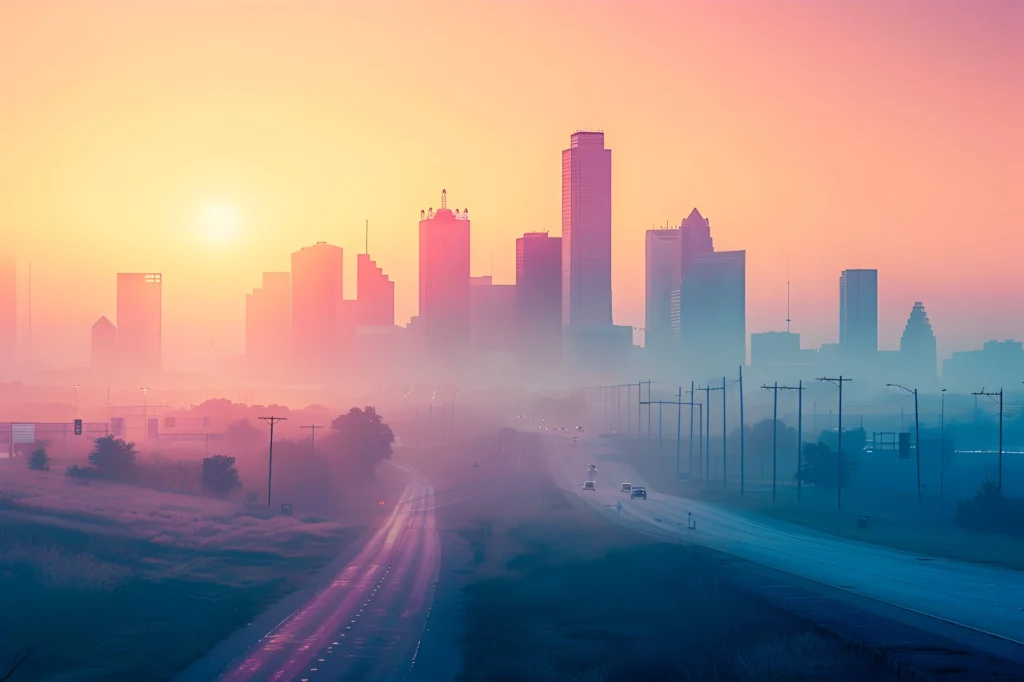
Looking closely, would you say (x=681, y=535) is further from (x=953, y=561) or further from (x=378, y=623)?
(x=378, y=623)

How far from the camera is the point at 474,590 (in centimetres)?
7831

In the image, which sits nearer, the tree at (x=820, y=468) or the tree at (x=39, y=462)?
the tree at (x=820, y=468)

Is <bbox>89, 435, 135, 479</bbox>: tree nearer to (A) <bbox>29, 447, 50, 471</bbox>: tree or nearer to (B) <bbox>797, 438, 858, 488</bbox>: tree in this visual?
(A) <bbox>29, 447, 50, 471</bbox>: tree

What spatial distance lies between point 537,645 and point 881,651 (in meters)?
17.9

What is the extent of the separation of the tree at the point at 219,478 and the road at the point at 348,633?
62.6 meters

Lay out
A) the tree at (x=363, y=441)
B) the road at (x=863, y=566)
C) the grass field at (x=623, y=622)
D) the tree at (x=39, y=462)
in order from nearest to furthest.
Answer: the grass field at (x=623, y=622)
the road at (x=863, y=566)
the tree at (x=39, y=462)
the tree at (x=363, y=441)

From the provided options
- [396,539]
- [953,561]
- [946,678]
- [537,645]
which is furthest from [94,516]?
[946,678]

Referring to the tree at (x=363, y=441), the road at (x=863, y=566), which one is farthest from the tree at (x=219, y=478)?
the road at (x=863, y=566)

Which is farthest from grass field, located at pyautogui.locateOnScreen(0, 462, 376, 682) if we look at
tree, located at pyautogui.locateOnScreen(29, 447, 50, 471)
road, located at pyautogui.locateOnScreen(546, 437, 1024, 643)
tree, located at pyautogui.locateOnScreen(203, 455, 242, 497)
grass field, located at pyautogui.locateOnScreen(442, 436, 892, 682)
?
tree, located at pyautogui.locateOnScreen(29, 447, 50, 471)

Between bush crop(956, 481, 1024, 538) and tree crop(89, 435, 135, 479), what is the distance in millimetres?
109657

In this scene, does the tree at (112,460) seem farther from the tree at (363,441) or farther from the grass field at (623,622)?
the grass field at (623,622)

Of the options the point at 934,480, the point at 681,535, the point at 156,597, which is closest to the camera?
the point at 156,597

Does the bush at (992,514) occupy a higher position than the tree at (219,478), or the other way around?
the bush at (992,514)

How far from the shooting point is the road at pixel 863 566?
5975 centimetres
